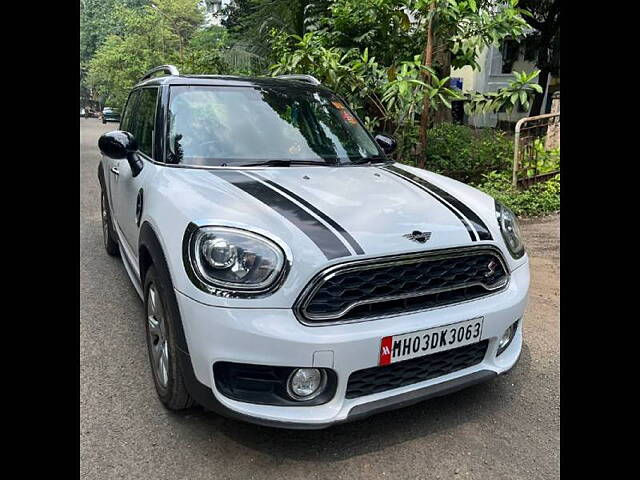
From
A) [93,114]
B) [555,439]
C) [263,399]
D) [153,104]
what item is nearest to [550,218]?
[555,439]

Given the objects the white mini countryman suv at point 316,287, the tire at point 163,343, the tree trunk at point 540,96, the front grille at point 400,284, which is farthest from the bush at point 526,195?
the tree trunk at point 540,96

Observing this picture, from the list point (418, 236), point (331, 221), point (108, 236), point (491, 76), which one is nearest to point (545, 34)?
point (491, 76)

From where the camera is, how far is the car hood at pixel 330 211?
83.0 inches

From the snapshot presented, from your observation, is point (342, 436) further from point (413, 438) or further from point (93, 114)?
point (93, 114)

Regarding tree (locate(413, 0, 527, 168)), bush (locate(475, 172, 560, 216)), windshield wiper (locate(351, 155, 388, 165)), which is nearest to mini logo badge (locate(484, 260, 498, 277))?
windshield wiper (locate(351, 155, 388, 165))

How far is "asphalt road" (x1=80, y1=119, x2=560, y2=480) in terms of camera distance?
221cm

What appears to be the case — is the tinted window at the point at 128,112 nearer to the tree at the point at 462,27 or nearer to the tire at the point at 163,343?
the tire at the point at 163,343

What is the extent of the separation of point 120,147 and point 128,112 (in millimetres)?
1635

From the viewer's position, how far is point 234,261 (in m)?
2.07

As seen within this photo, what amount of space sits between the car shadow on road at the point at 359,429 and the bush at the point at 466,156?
6.27 meters

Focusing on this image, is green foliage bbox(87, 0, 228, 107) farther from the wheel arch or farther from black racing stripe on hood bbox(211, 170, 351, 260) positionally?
the wheel arch

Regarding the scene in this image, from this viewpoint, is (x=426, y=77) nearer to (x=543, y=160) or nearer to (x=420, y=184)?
(x=543, y=160)

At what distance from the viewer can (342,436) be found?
2420 millimetres

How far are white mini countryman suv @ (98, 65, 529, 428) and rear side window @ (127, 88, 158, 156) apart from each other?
15.8 inches
